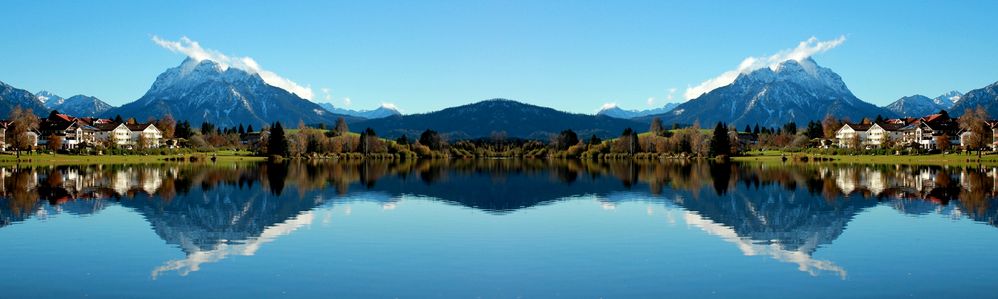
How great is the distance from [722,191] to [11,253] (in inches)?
2040

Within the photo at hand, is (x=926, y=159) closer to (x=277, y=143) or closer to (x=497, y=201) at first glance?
(x=497, y=201)

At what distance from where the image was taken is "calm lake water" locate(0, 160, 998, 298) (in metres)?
25.1

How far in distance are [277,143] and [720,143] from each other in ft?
319

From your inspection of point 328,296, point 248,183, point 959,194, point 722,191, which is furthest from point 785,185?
point 328,296

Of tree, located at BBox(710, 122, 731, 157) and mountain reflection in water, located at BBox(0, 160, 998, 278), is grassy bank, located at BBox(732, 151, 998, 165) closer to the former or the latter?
tree, located at BBox(710, 122, 731, 157)

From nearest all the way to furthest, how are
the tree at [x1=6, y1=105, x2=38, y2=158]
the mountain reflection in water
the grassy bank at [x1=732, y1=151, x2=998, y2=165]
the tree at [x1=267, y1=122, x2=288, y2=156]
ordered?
1. the mountain reflection in water
2. the grassy bank at [x1=732, y1=151, x2=998, y2=165]
3. the tree at [x1=6, y1=105, x2=38, y2=158]
4. the tree at [x1=267, y1=122, x2=288, y2=156]

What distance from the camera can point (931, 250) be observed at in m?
32.5

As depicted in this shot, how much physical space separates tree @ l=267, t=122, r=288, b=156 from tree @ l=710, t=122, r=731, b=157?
95134 millimetres

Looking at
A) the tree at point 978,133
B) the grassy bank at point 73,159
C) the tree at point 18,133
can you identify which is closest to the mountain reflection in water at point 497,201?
the grassy bank at point 73,159

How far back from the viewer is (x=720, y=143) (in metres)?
190

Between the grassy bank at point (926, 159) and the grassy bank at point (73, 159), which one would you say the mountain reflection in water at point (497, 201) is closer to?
the grassy bank at point (73, 159)

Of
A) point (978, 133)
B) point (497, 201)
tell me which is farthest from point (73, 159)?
point (978, 133)

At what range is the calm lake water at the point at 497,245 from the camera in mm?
25125

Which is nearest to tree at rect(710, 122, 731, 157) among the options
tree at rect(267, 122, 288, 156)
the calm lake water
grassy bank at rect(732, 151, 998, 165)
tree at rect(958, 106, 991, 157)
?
grassy bank at rect(732, 151, 998, 165)
